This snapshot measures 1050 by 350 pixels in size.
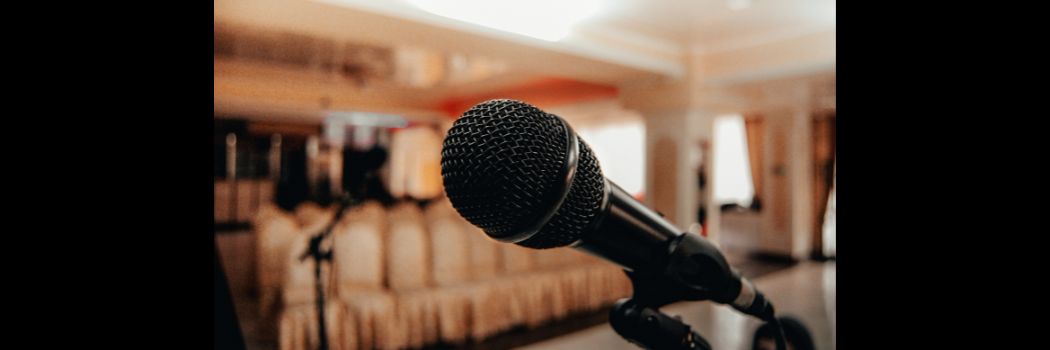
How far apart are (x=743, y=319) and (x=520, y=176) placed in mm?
3858

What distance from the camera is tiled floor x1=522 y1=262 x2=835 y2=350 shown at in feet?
10.6

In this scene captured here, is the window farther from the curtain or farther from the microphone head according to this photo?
the microphone head

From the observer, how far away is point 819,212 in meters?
6.84

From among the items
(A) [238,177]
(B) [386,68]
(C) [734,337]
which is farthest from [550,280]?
(A) [238,177]

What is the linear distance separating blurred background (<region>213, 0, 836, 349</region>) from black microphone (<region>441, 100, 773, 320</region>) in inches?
5.1

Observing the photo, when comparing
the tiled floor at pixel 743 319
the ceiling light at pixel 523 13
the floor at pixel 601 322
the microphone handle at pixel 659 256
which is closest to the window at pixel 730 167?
the tiled floor at pixel 743 319

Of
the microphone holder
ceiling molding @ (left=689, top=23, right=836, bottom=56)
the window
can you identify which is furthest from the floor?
the window

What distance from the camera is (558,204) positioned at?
0.49 meters

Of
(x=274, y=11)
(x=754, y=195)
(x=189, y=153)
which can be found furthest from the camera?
(x=754, y=195)

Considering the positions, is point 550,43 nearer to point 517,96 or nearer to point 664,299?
point 664,299

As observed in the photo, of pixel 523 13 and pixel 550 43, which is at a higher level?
pixel 523 13

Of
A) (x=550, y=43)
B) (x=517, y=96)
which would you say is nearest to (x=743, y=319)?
(x=550, y=43)
